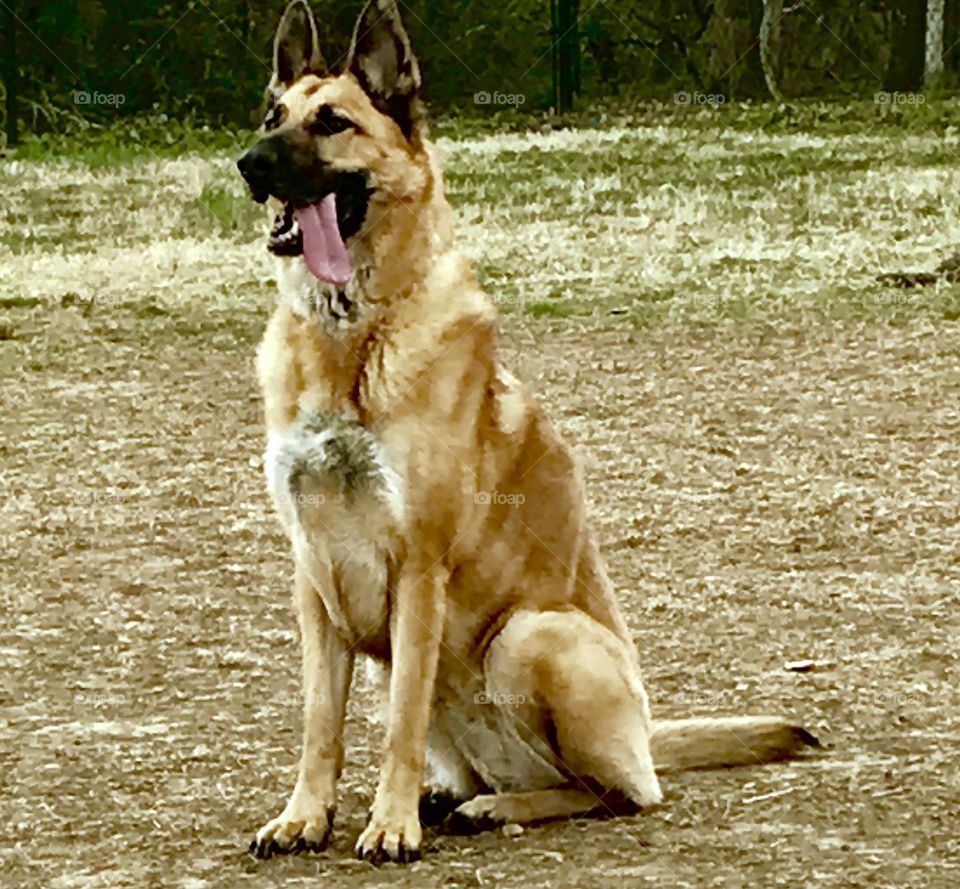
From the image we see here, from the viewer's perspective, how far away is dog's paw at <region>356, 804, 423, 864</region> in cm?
507

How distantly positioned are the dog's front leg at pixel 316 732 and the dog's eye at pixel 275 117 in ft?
3.25

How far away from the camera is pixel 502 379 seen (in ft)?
17.1

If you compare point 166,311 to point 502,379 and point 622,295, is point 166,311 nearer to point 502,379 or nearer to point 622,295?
point 622,295

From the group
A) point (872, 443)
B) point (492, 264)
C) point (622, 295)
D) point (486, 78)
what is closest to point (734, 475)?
point (872, 443)

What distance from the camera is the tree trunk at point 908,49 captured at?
31375 millimetres

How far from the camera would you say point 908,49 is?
3158cm

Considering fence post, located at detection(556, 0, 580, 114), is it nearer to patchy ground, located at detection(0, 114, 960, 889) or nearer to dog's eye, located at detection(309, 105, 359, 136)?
patchy ground, located at detection(0, 114, 960, 889)

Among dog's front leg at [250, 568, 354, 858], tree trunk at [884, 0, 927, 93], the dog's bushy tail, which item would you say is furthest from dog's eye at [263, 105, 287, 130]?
tree trunk at [884, 0, 927, 93]

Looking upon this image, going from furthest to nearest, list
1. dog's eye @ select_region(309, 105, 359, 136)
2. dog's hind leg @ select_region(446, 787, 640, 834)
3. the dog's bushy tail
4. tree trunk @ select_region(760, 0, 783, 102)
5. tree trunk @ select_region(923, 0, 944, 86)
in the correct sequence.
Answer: tree trunk @ select_region(760, 0, 783, 102) < tree trunk @ select_region(923, 0, 944, 86) < the dog's bushy tail < dog's hind leg @ select_region(446, 787, 640, 834) < dog's eye @ select_region(309, 105, 359, 136)

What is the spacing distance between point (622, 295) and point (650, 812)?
994cm

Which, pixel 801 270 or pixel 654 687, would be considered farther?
pixel 801 270

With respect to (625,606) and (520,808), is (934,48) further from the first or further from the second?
(520,808)

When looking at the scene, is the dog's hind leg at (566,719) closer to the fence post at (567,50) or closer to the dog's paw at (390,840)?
the dog's paw at (390,840)

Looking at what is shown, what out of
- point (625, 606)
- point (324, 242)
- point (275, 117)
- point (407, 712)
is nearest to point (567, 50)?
point (625, 606)
